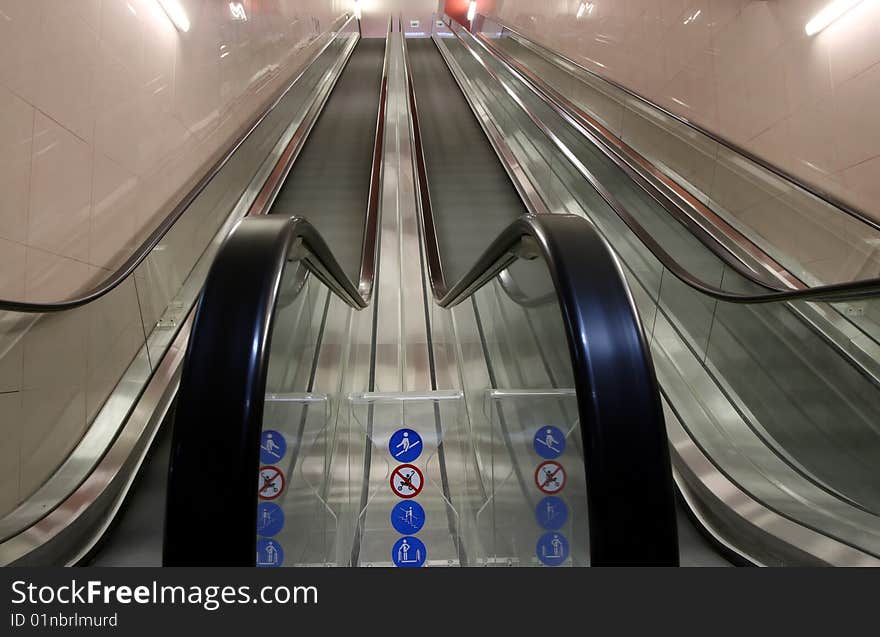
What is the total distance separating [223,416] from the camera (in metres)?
1.05

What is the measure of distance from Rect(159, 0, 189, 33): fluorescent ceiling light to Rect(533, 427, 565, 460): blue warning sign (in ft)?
16.1

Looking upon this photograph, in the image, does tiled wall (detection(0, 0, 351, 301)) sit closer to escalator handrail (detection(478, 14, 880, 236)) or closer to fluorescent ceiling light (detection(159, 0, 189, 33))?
A: fluorescent ceiling light (detection(159, 0, 189, 33))

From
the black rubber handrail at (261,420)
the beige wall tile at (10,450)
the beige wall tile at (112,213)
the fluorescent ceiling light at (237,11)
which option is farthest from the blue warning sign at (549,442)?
the fluorescent ceiling light at (237,11)

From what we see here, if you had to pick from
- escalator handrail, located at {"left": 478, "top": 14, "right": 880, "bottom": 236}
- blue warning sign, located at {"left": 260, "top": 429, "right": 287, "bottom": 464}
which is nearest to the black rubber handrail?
blue warning sign, located at {"left": 260, "top": 429, "right": 287, "bottom": 464}

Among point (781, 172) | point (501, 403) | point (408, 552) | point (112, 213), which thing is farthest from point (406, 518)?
point (781, 172)

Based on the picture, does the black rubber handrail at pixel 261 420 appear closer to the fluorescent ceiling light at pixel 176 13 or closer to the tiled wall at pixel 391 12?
the fluorescent ceiling light at pixel 176 13

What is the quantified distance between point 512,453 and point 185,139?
14.6 ft

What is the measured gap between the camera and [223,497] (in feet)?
3.36

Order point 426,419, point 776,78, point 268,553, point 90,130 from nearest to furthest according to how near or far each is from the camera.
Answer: point 268,553 → point 426,419 → point 90,130 → point 776,78

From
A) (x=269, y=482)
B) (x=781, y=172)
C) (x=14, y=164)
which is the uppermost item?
(x=781, y=172)

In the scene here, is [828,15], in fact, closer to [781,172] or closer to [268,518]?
[781,172]

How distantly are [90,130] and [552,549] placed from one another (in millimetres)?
3701

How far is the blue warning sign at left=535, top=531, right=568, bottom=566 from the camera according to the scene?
63.2 inches

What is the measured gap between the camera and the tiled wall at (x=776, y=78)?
4.03 m
